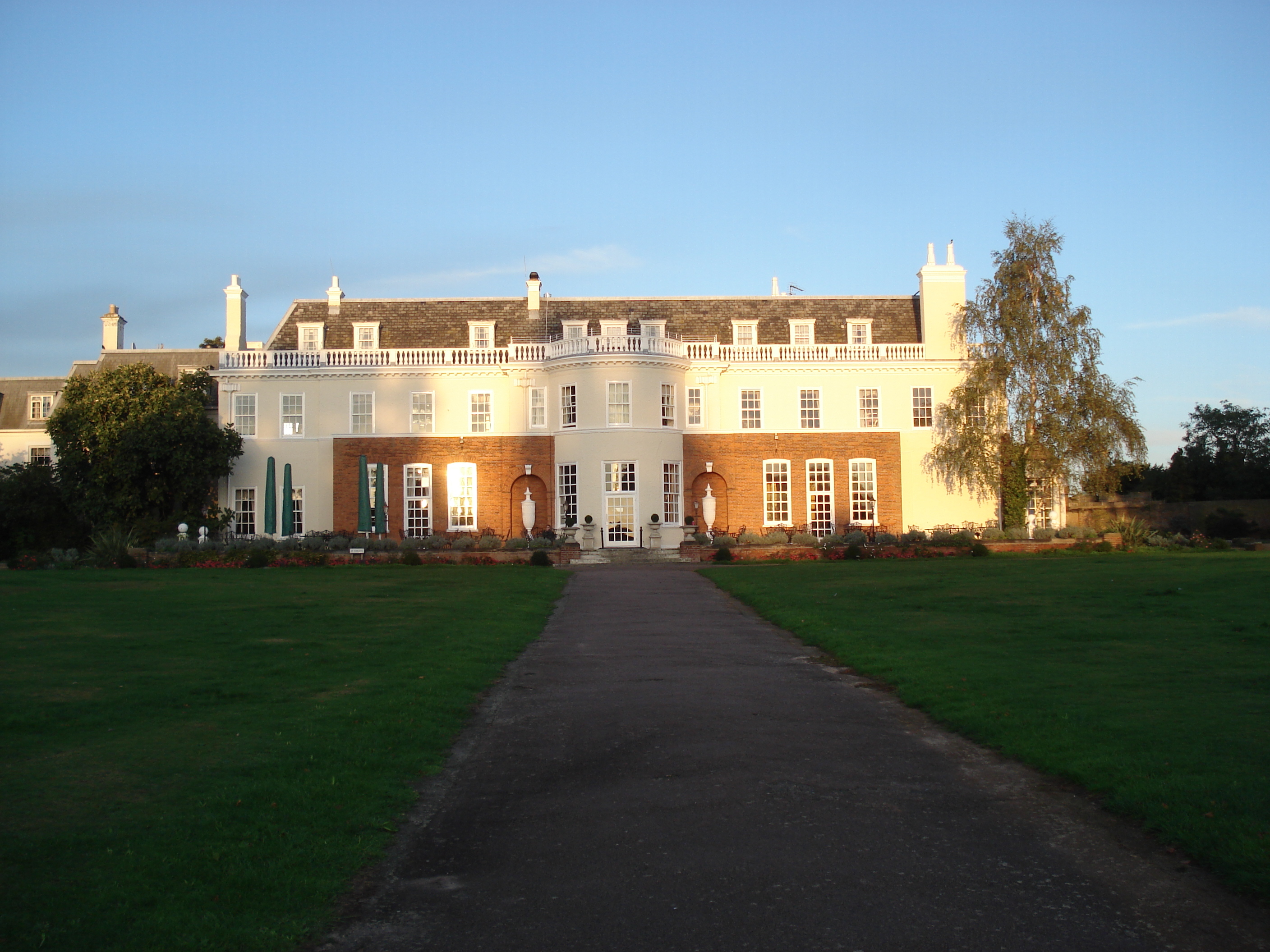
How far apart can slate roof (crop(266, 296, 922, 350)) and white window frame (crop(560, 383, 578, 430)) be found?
396 cm

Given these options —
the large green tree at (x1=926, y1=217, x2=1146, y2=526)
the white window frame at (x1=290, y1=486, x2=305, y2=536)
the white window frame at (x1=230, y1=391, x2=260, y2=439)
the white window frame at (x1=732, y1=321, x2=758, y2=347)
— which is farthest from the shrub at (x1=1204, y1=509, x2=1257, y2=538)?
the white window frame at (x1=230, y1=391, x2=260, y2=439)

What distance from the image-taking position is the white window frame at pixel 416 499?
39.2 m

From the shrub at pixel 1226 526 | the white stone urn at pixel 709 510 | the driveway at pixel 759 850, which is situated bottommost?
the driveway at pixel 759 850

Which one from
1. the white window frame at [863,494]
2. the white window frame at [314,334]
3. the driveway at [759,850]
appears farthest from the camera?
the white window frame at [314,334]

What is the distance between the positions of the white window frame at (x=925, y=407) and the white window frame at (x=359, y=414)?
20325 millimetres

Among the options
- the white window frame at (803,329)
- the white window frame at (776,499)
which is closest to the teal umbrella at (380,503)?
the white window frame at (776,499)

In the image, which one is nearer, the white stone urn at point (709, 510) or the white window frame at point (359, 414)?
the white stone urn at point (709, 510)

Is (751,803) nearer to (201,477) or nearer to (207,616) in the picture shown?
(207,616)

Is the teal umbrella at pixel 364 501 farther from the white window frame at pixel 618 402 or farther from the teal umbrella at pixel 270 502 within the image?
the white window frame at pixel 618 402

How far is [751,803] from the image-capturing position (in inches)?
269

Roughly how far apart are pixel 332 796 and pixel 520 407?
1299 inches

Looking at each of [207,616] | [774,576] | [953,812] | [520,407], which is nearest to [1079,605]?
[774,576]

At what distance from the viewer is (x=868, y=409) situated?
130ft

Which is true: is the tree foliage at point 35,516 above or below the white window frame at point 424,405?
below
